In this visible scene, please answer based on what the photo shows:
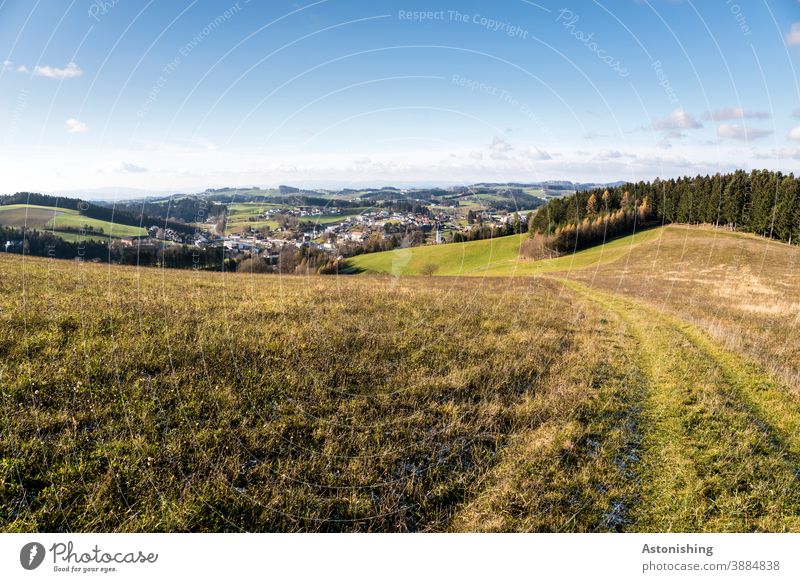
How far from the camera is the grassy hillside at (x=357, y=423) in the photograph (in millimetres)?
5520

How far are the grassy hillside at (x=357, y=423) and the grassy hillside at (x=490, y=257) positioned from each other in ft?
196

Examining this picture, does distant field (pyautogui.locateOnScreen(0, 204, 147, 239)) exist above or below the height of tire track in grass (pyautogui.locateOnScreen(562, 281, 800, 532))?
above

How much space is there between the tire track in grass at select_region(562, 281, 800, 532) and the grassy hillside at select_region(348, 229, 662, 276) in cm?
6115

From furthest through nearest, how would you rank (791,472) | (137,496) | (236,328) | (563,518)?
1. (236,328)
2. (791,472)
3. (563,518)
4. (137,496)

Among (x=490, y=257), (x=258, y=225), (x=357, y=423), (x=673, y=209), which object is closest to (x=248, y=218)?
(x=258, y=225)

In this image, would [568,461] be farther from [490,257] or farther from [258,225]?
[490,257]

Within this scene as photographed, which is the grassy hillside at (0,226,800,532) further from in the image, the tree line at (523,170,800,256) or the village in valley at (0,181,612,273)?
the tree line at (523,170,800,256)

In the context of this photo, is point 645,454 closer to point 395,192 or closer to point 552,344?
point 552,344

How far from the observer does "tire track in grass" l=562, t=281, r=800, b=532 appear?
590cm

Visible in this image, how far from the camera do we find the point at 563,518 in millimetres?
5711

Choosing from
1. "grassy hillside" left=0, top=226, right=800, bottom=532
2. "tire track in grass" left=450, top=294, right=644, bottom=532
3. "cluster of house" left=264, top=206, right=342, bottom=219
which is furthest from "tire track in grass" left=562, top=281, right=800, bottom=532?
"cluster of house" left=264, top=206, right=342, bottom=219

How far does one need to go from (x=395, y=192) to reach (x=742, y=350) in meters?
29.2

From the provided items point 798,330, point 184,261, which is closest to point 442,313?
point 798,330

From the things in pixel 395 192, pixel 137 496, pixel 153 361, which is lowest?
pixel 137 496
